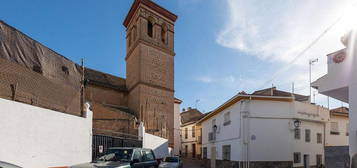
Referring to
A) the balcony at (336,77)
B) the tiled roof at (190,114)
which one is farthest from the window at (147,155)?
the tiled roof at (190,114)

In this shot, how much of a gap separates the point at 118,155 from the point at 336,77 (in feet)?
26.0

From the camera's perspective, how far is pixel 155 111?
26000mm

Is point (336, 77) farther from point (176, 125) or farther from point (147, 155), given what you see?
point (176, 125)

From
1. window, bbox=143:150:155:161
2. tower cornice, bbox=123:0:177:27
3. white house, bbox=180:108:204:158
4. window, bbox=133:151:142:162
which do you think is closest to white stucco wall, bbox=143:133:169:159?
window, bbox=143:150:155:161

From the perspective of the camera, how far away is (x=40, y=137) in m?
7.35

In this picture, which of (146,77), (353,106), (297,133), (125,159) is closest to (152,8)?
(146,77)

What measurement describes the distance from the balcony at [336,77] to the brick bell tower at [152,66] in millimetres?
17557

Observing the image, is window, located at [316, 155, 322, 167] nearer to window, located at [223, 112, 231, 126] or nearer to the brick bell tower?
window, located at [223, 112, 231, 126]

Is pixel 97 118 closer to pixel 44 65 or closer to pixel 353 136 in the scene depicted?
pixel 44 65

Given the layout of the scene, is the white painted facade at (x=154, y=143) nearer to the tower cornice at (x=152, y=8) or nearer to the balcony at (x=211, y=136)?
the balcony at (x=211, y=136)

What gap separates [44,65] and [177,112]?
28719mm

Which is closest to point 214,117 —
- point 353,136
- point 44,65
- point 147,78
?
point 147,78

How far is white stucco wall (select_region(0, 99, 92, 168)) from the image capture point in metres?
6.17

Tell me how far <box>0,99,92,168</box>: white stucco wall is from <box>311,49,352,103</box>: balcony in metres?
9.06
